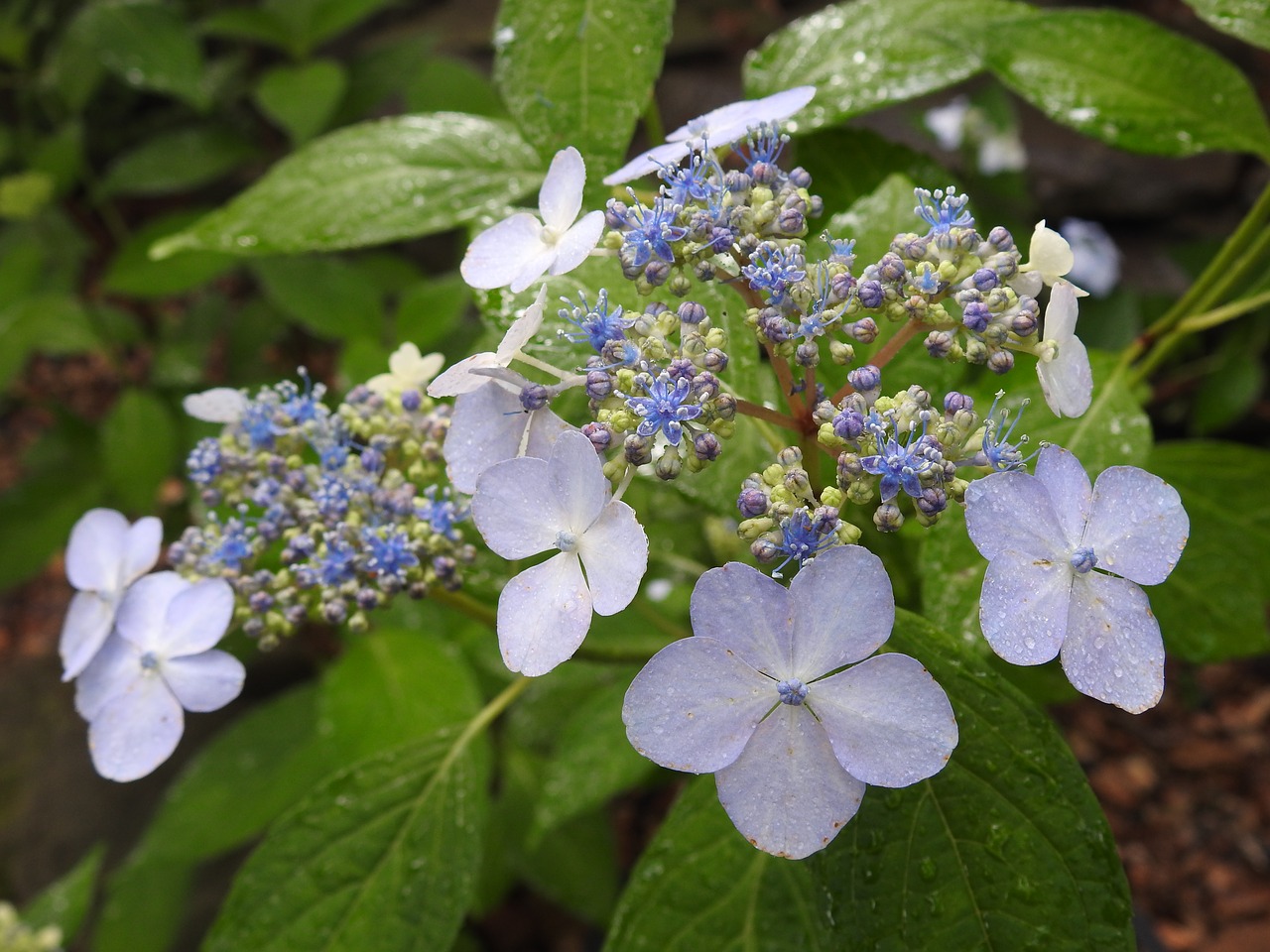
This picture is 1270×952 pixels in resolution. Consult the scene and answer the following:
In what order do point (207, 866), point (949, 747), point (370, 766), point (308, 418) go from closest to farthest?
point (949, 747) < point (308, 418) < point (370, 766) < point (207, 866)

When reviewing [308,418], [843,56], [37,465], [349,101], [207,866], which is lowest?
[207,866]

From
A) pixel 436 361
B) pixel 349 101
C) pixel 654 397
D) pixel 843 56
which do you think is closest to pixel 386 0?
pixel 349 101

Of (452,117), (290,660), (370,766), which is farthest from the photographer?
(290,660)

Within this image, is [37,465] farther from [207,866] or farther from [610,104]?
[610,104]

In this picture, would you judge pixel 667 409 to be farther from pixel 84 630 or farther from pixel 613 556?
pixel 84 630

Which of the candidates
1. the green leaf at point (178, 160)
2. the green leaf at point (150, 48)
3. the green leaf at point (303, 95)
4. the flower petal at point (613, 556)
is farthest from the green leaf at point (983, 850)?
the green leaf at point (178, 160)

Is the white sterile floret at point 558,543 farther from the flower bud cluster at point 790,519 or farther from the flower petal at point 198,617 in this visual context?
the flower petal at point 198,617

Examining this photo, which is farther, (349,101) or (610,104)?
(349,101)

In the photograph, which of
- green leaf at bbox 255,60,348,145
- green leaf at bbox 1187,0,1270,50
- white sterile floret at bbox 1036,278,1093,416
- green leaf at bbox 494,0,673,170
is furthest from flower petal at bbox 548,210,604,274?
green leaf at bbox 255,60,348,145

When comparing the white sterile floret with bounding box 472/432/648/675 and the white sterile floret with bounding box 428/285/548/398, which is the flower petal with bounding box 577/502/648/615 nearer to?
the white sterile floret with bounding box 472/432/648/675
